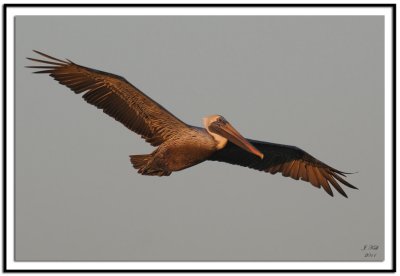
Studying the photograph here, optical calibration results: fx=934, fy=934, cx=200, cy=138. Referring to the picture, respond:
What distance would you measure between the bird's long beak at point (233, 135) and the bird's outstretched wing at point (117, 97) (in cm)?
69

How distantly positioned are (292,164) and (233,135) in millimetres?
2278

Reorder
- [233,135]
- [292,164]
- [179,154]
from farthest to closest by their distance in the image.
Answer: [292,164], [233,135], [179,154]

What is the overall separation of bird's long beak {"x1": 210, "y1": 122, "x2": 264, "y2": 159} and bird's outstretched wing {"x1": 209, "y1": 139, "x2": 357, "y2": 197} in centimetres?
113

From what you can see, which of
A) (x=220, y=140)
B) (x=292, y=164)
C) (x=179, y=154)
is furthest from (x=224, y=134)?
(x=292, y=164)

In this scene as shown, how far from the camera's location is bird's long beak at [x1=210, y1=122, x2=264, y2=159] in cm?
1659

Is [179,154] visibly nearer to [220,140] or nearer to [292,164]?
[220,140]

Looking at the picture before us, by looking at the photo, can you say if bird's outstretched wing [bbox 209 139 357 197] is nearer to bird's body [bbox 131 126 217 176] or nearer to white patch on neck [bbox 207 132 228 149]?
white patch on neck [bbox 207 132 228 149]

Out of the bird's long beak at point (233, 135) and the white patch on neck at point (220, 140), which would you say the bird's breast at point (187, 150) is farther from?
the bird's long beak at point (233, 135)

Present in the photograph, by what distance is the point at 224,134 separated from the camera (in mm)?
16719

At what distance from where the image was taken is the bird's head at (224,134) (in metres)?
16.6

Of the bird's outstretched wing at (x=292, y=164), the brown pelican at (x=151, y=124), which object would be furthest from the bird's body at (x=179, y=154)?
the bird's outstretched wing at (x=292, y=164)

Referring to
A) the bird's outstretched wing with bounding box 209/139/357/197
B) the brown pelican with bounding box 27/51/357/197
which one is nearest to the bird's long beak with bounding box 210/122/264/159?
the brown pelican with bounding box 27/51/357/197
